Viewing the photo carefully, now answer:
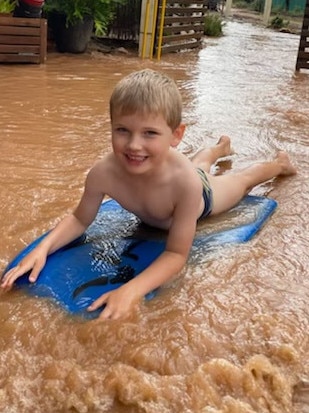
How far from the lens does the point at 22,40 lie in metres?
7.57

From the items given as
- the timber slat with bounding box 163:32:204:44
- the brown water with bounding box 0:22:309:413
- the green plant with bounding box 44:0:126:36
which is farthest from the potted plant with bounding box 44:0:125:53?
the brown water with bounding box 0:22:309:413

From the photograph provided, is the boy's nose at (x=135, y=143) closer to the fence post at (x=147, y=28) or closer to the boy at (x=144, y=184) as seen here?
the boy at (x=144, y=184)

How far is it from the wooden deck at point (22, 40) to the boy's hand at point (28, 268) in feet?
18.8

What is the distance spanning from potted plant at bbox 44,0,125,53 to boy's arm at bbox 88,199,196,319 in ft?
23.1

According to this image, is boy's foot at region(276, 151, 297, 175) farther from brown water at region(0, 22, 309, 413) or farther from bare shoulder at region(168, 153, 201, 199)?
bare shoulder at region(168, 153, 201, 199)

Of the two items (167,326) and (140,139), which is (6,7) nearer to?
(140,139)

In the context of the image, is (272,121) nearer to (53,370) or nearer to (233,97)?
(233,97)

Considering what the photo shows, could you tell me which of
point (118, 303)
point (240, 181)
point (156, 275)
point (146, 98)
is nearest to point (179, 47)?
point (240, 181)

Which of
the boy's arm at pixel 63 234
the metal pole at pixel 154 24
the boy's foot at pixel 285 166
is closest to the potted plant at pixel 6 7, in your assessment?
the metal pole at pixel 154 24

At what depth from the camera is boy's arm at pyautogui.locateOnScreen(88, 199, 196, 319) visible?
2.06 metres

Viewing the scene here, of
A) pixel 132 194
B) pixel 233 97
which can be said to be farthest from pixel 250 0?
pixel 132 194

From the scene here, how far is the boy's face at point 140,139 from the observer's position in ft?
7.00

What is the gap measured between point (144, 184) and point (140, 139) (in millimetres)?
315

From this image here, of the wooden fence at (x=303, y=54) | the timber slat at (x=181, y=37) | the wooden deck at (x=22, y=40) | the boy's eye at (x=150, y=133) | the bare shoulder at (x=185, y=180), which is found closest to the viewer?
the boy's eye at (x=150, y=133)
